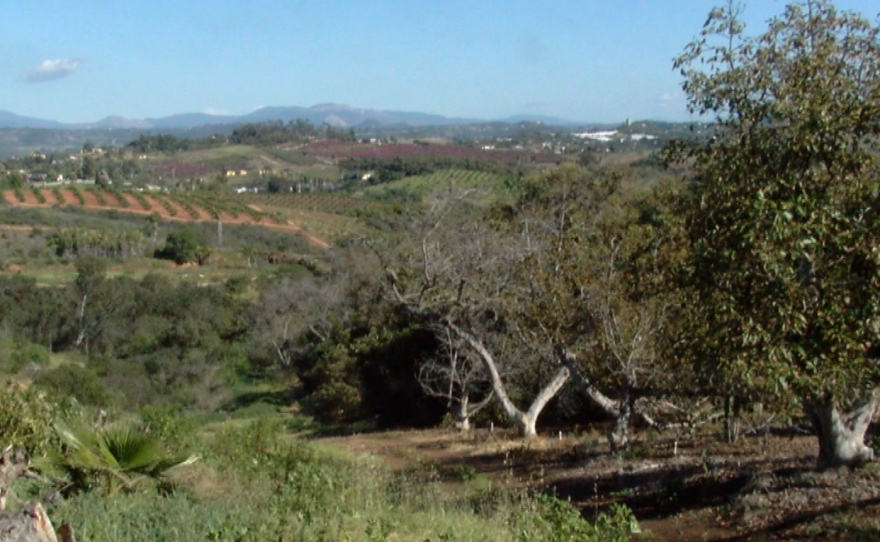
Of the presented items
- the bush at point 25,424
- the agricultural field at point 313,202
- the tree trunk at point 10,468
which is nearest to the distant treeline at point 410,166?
the agricultural field at point 313,202

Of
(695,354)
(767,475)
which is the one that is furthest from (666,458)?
(695,354)

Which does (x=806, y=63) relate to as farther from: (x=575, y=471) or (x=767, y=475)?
(x=575, y=471)

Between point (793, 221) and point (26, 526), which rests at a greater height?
point (793, 221)

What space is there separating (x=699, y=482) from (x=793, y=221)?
12.4ft

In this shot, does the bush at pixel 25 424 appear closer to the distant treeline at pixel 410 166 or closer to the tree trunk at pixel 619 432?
the tree trunk at pixel 619 432

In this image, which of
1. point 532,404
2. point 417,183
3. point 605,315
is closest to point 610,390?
point 532,404

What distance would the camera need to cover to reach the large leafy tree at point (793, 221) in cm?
618

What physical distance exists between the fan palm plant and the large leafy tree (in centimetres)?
455

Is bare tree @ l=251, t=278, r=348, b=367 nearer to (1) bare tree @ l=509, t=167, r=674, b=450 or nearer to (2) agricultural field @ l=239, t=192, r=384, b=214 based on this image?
(1) bare tree @ l=509, t=167, r=674, b=450

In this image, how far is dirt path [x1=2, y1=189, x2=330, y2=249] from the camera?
216 feet

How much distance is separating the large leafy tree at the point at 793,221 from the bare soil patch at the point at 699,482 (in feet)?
2.18

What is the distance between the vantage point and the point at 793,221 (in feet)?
20.5

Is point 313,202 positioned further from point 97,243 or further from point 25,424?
point 25,424

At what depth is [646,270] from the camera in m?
10.1
